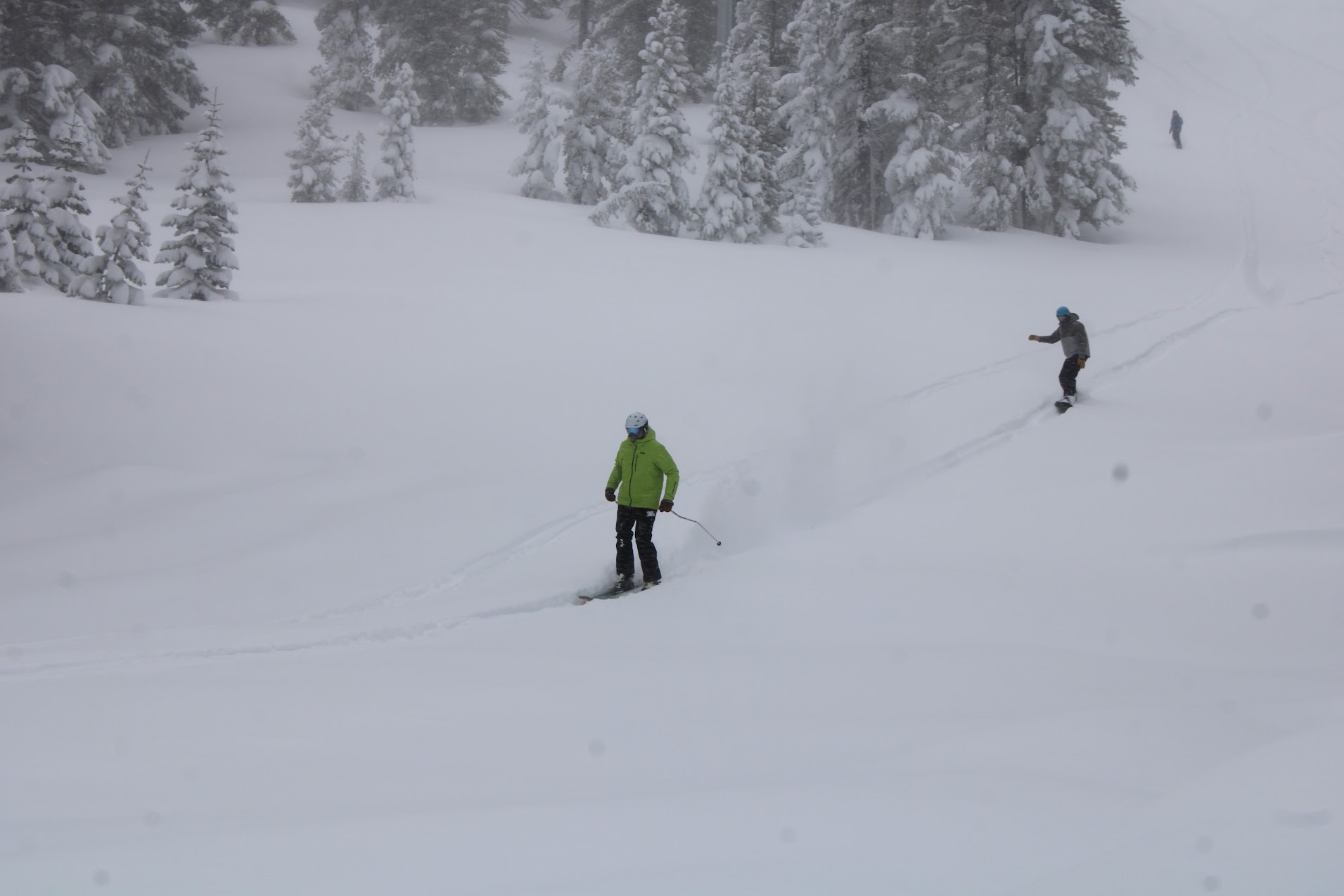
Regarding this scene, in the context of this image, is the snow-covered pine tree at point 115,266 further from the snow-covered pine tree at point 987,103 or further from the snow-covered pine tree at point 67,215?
the snow-covered pine tree at point 987,103

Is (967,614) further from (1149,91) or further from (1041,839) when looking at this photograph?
(1149,91)

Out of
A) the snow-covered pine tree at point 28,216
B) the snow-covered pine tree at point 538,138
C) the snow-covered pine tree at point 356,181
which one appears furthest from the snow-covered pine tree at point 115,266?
the snow-covered pine tree at point 538,138

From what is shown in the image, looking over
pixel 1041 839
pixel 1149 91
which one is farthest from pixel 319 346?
pixel 1149 91

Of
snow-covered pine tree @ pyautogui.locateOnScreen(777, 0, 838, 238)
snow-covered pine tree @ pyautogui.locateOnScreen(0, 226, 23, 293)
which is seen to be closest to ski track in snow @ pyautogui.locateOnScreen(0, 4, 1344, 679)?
snow-covered pine tree @ pyautogui.locateOnScreen(0, 226, 23, 293)

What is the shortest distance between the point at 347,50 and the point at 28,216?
118 feet

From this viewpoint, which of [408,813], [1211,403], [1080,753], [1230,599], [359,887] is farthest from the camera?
[1211,403]

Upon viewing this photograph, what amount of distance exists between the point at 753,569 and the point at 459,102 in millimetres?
46395

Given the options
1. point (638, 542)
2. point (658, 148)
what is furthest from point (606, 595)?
point (658, 148)

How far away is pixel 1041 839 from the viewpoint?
4180mm

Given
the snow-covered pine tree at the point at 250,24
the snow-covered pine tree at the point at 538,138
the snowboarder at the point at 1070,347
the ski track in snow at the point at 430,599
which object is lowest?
the ski track in snow at the point at 430,599

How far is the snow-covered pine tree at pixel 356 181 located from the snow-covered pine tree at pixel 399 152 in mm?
2048

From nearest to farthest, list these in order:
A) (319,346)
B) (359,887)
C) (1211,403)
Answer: (359,887) → (1211,403) → (319,346)

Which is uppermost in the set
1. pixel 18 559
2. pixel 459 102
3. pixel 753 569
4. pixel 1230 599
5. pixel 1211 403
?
pixel 459 102

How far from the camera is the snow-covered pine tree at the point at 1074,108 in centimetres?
3050
